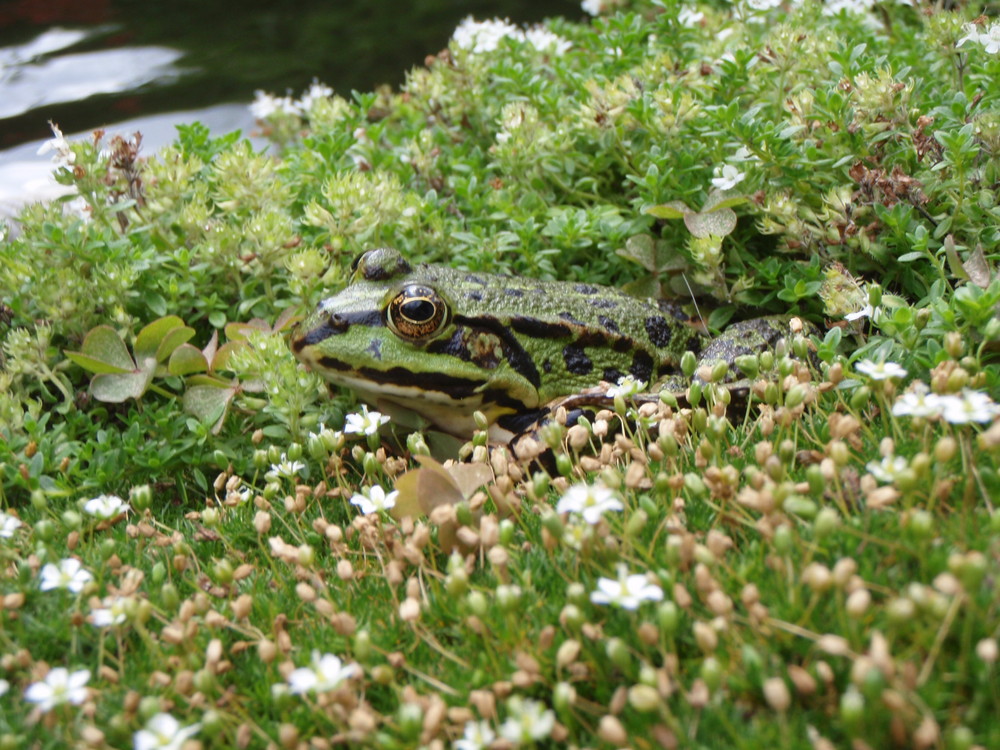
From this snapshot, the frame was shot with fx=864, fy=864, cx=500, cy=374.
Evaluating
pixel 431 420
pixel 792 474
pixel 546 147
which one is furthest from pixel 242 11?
pixel 792 474

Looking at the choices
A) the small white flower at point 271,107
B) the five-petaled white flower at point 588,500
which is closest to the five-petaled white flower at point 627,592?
the five-petaled white flower at point 588,500

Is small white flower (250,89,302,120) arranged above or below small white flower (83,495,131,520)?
above

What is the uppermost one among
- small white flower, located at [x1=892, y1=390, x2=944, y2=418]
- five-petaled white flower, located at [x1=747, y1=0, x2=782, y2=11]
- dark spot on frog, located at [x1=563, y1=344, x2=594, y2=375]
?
five-petaled white flower, located at [x1=747, y1=0, x2=782, y2=11]

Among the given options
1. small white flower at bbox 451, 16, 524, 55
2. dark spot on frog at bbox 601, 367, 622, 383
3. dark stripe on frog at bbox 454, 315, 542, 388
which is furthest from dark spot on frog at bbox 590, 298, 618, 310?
small white flower at bbox 451, 16, 524, 55

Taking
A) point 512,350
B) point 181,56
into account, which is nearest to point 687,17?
point 512,350

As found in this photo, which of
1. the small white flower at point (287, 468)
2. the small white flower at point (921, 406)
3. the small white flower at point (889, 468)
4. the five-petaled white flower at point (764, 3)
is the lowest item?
the small white flower at point (287, 468)

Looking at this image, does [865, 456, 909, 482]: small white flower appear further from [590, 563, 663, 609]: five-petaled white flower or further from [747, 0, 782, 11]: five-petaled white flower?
[747, 0, 782, 11]: five-petaled white flower

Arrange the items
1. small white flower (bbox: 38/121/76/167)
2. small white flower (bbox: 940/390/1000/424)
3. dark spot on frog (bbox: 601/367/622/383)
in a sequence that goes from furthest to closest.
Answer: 1. small white flower (bbox: 38/121/76/167)
2. dark spot on frog (bbox: 601/367/622/383)
3. small white flower (bbox: 940/390/1000/424)

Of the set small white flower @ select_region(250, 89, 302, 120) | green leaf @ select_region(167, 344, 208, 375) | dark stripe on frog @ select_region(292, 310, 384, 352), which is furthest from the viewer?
small white flower @ select_region(250, 89, 302, 120)

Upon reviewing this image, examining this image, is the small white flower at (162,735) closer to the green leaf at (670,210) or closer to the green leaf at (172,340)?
the green leaf at (172,340)
